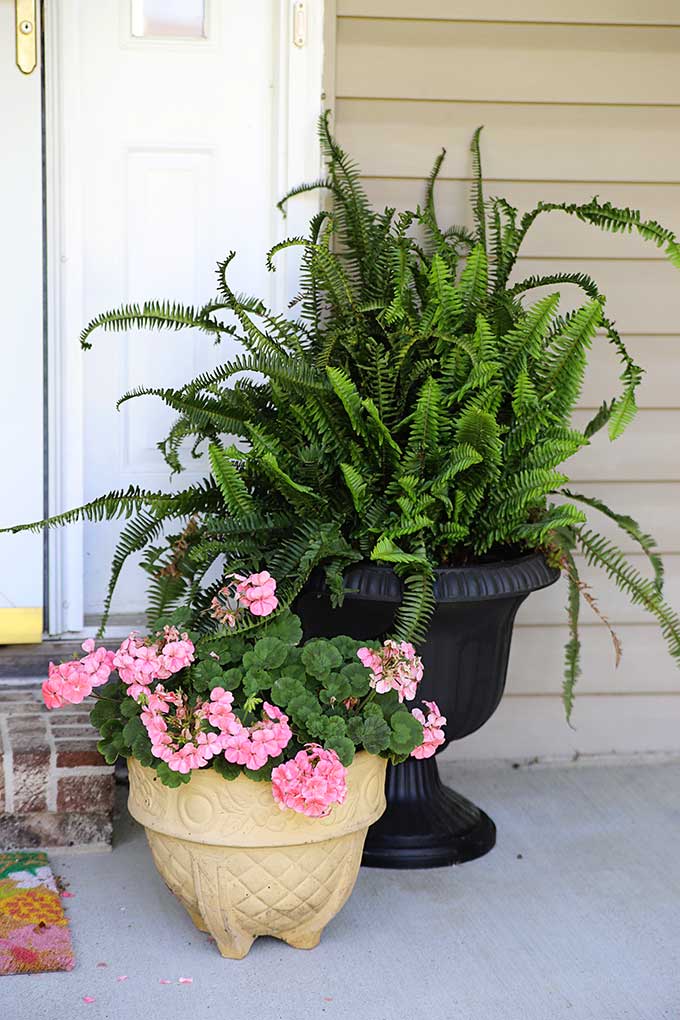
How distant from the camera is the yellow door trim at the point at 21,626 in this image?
2.55m

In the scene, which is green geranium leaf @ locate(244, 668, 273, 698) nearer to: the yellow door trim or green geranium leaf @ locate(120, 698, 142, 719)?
green geranium leaf @ locate(120, 698, 142, 719)

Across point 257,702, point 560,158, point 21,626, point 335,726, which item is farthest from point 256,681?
point 560,158

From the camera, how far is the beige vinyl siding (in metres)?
2.50

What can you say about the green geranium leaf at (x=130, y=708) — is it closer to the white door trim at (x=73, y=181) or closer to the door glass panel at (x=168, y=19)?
the white door trim at (x=73, y=181)

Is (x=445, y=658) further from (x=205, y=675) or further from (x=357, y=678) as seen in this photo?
(x=205, y=675)

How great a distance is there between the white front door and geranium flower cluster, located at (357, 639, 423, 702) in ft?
3.19

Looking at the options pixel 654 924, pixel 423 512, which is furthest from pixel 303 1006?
pixel 423 512

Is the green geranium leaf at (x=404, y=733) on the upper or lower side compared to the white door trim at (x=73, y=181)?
lower

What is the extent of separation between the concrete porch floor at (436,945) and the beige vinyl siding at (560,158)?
1.46 feet

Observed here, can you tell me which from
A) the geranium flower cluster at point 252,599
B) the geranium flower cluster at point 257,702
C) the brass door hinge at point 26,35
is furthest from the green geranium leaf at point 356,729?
the brass door hinge at point 26,35

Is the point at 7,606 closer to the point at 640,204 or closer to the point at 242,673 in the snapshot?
the point at 242,673

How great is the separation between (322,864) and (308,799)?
0.19 m

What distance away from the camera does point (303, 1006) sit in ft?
5.77

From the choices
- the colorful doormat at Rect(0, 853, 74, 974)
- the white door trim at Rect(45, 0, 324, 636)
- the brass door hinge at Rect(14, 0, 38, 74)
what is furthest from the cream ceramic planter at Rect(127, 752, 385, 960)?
the brass door hinge at Rect(14, 0, 38, 74)
